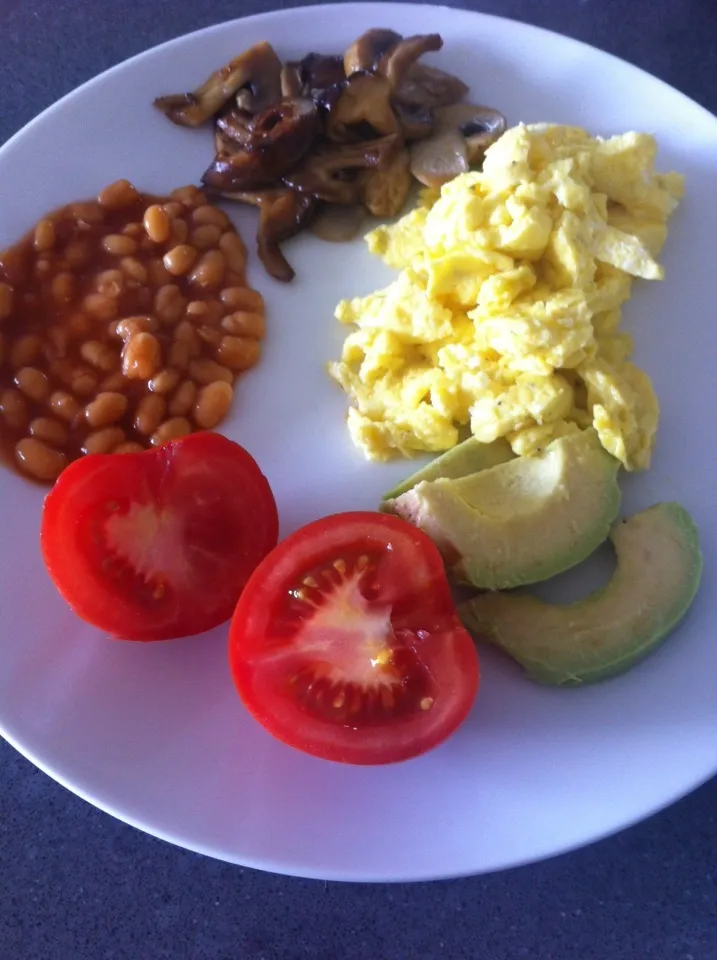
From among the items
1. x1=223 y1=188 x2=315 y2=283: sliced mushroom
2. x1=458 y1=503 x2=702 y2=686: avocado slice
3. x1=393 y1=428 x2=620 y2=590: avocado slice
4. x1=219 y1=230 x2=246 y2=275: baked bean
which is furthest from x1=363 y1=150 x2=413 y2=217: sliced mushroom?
x1=458 y1=503 x2=702 y2=686: avocado slice

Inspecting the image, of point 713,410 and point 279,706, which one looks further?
point 713,410

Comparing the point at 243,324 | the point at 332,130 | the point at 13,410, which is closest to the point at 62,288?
the point at 13,410

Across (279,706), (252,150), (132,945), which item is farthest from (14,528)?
(252,150)

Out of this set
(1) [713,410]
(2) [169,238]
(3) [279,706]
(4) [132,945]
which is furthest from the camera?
(2) [169,238]

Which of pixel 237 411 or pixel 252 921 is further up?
pixel 237 411

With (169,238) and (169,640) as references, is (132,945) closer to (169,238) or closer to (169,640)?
(169,640)
